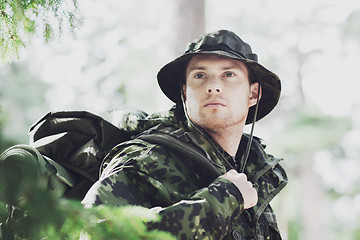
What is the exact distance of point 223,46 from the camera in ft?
9.77

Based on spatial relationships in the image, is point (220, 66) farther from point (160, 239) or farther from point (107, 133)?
point (160, 239)

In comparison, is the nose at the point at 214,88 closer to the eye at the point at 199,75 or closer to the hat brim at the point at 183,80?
the eye at the point at 199,75

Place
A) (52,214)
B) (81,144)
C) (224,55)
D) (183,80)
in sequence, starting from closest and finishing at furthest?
1. (52,214)
2. (81,144)
3. (224,55)
4. (183,80)

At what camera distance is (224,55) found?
9.43ft

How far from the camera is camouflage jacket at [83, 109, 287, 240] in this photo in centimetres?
217

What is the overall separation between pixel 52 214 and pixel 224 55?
2.08 meters

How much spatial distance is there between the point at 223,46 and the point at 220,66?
12 cm

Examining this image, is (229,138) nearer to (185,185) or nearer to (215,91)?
(215,91)

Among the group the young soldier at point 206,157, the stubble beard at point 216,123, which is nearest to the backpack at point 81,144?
the young soldier at point 206,157

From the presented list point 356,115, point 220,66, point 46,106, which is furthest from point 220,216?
point 46,106

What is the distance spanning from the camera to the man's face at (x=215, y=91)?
2922 millimetres

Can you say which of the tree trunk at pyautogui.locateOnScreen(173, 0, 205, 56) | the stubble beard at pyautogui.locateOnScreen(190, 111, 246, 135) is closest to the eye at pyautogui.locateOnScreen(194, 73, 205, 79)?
the stubble beard at pyautogui.locateOnScreen(190, 111, 246, 135)

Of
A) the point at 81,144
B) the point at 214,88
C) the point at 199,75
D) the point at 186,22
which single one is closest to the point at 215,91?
the point at 214,88

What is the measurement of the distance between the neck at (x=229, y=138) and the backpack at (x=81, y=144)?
30 centimetres
